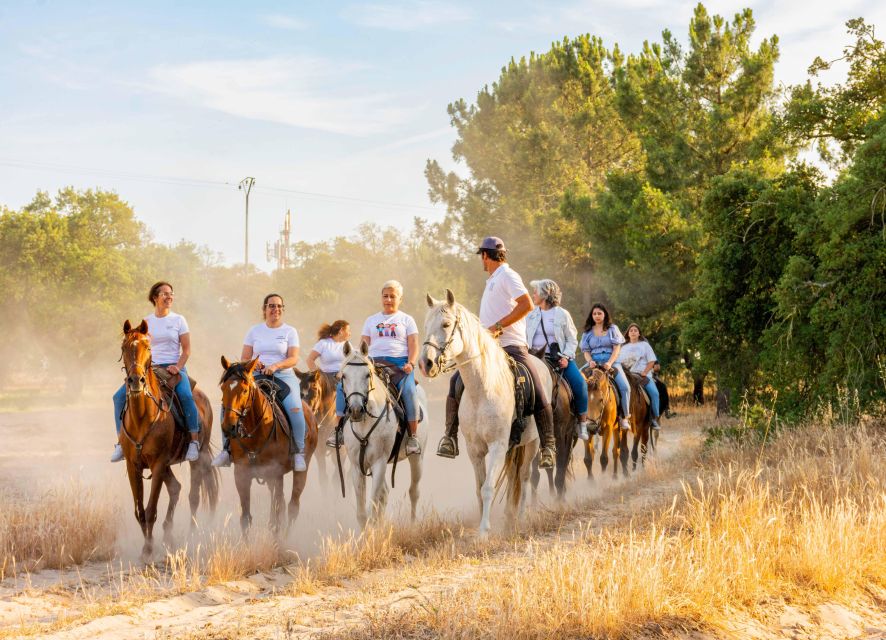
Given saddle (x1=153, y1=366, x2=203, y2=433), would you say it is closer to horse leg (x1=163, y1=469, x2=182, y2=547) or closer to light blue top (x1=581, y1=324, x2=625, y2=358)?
horse leg (x1=163, y1=469, x2=182, y2=547)

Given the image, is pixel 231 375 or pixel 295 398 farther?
pixel 295 398

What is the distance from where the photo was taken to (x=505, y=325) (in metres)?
8.94

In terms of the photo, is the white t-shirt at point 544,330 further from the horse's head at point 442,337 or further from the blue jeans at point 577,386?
the horse's head at point 442,337

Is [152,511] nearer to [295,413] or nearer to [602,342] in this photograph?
[295,413]

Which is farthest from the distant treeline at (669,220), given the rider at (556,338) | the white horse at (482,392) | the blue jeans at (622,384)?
the white horse at (482,392)

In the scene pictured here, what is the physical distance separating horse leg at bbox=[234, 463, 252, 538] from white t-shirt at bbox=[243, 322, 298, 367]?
126cm

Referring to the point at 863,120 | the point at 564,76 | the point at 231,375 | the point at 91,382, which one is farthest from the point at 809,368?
the point at 91,382

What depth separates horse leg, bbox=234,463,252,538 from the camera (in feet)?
31.0

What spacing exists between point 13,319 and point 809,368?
39.8m

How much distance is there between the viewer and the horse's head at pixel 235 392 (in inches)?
356

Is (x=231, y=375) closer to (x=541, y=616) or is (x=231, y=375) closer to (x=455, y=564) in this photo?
(x=455, y=564)

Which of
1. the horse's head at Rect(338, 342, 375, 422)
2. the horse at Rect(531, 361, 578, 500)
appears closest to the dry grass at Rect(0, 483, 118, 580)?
the horse's head at Rect(338, 342, 375, 422)

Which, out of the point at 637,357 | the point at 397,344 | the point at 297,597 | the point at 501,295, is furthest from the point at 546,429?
the point at 637,357

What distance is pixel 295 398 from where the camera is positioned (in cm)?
1002
